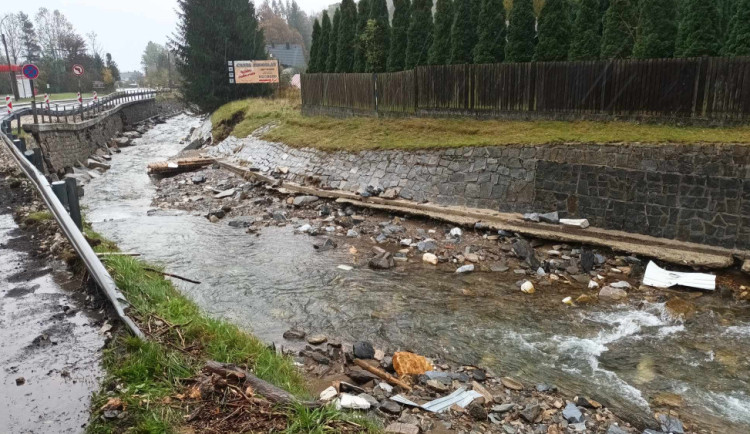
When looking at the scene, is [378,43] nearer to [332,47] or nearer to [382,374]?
[332,47]

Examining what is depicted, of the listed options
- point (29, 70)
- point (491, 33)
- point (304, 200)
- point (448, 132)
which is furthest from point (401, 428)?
point (29, 70)

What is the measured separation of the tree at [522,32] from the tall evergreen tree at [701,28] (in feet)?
14.0

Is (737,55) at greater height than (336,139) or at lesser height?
greater

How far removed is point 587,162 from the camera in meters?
11.6

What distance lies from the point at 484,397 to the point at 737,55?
35.4 feet

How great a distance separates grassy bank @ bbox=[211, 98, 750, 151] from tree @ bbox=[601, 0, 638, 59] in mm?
2301

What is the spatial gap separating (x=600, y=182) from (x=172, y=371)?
9.77 metres

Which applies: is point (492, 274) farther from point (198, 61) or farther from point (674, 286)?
point (198, 61)

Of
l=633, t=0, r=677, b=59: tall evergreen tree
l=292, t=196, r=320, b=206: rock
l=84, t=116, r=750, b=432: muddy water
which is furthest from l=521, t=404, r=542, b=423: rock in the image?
l=633, t=0, r=677, b=59: tall evergreen tree

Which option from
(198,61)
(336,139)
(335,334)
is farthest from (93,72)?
(335,334)

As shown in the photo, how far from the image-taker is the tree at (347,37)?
23.5 metres

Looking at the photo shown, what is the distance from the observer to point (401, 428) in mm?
4801

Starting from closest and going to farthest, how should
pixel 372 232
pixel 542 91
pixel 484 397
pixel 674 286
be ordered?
pixel 484 397, pixel 674 286, pixel 372 232, pixel 542 91

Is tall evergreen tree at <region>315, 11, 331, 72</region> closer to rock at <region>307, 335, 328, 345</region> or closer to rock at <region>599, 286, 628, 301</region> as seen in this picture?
rock at <region>599, 286, 628, 301</region>
